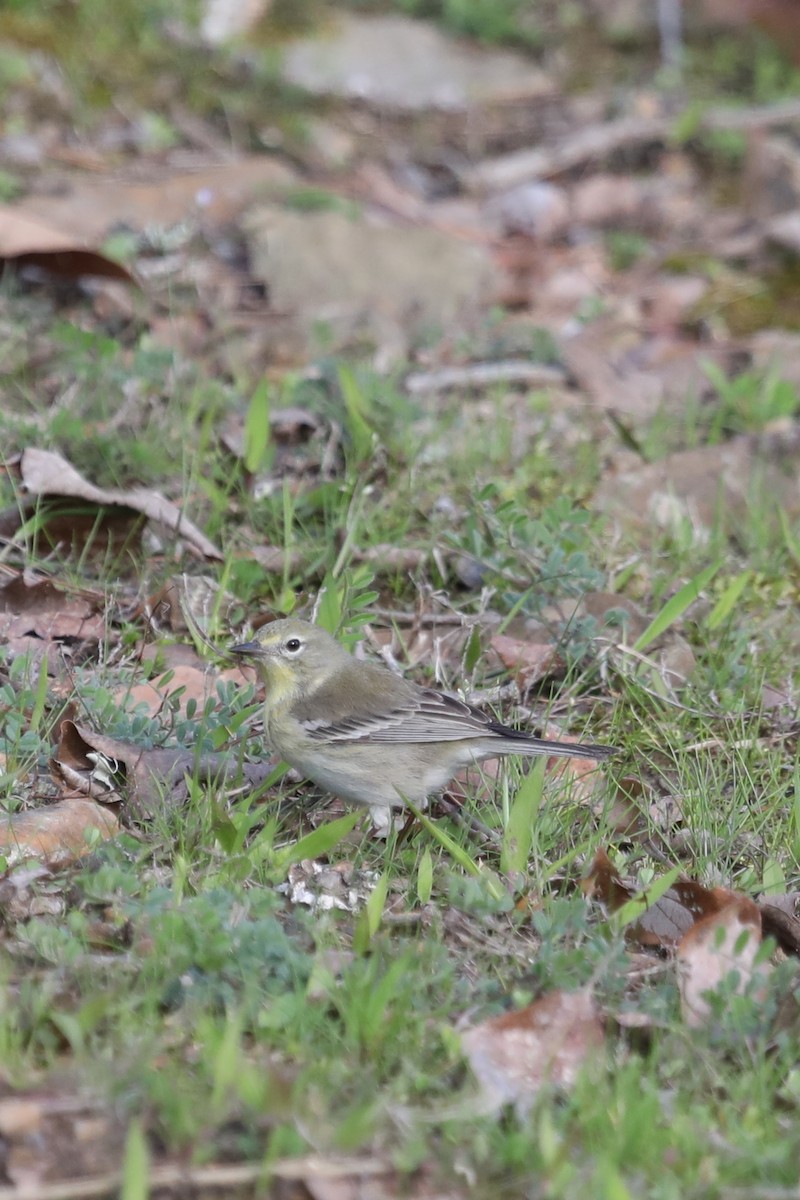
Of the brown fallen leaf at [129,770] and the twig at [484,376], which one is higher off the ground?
the brown fallen leaf at [129,770]

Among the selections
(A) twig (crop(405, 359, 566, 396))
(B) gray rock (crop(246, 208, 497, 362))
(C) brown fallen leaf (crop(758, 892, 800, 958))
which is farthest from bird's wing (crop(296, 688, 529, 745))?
(B) gray rock (crop(246, 208, 497, 362))

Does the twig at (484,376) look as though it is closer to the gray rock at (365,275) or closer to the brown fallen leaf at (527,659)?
the gray rock at (365,275)

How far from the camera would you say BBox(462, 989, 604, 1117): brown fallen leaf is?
11.4ft

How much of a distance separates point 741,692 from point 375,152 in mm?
6319

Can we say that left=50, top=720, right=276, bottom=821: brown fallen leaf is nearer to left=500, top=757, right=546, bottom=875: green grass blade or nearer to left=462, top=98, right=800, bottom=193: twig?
left=500, top=757, right=546, bottom=875: green grass blade

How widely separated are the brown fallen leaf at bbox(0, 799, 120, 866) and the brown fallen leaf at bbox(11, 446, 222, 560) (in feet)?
5.35

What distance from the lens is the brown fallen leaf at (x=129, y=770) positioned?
4.55 m

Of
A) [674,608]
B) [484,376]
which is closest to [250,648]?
[674,608]

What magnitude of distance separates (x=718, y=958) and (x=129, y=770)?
1917 mm

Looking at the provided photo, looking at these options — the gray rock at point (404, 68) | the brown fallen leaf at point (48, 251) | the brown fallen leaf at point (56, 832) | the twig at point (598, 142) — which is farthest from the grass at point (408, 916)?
the gray rock at point (404, 68)

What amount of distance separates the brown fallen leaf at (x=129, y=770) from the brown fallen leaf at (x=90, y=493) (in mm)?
1275

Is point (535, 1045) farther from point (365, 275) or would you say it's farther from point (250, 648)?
point (365, 275)

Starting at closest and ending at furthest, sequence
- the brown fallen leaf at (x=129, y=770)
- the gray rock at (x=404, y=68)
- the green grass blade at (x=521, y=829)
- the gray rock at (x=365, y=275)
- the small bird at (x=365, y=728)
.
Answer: the green grass blade at (x=521, y=829), the brown fallen leaf at (x=129, y=770), the small bird at (x=365, y=728), the gray rock at (x=365, y=275), the gray rock at (x=404, y=68)

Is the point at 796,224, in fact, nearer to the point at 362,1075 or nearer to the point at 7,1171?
the point at 362,1075
